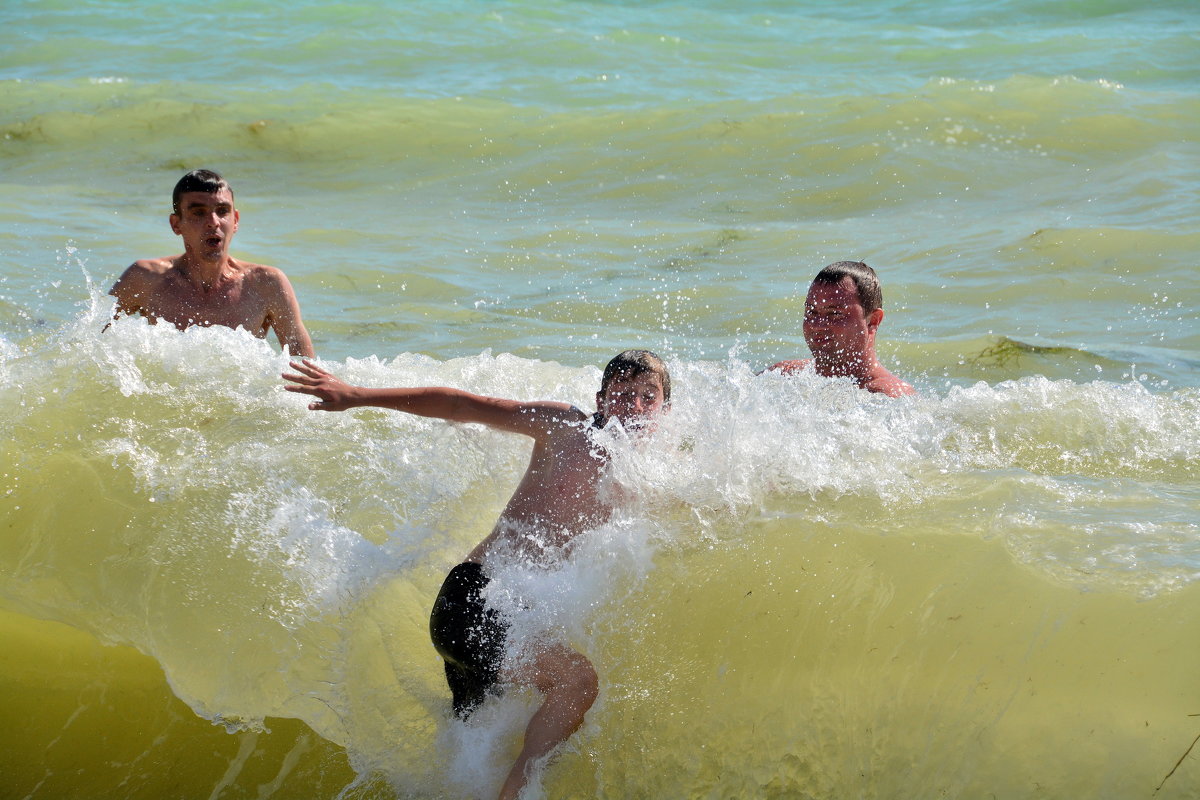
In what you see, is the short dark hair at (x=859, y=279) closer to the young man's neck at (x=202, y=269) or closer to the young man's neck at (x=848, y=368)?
the young man's neck at (x=848, y=368)

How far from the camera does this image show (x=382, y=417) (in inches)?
183

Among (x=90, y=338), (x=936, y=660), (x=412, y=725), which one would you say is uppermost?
(x=90, y=338)

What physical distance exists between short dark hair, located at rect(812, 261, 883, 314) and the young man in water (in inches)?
57.2

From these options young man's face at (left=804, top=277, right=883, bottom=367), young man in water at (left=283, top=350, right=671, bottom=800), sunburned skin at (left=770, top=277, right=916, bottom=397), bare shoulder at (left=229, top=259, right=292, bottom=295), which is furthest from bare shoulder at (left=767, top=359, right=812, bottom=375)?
bare shoulder at (left=229, top=259, right=292, bottom=295)

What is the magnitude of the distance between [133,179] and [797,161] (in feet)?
18.0

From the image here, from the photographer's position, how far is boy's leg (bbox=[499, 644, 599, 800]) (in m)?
3.30

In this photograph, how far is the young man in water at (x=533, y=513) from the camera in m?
3.39

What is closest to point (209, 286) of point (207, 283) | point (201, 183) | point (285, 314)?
point (207, 283)

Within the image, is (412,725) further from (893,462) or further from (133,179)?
(133,179)

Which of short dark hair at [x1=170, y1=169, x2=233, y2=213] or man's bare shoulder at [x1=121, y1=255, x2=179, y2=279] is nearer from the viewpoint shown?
short dark hair at [x1=170, y1=169, x2=233, y2=213]

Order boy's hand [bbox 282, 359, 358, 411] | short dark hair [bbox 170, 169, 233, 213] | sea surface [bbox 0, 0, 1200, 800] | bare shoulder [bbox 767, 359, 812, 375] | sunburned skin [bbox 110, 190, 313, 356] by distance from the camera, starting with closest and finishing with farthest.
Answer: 1. sea surface [bbox 0, 0, 1200, 800]
2. boy's hand [bbox 282, 359, 358, 411]
3. bare shoulder [bbox 767, 359, 812, 375]
4. short dark hair [bbox 170, 169, 233, 213]
5. sunburned skin [bbox 110, 190, 313, 356]

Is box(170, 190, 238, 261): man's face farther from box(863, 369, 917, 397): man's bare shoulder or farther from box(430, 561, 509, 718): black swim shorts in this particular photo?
box(863, 369, 917, 397): man's bare shoulder

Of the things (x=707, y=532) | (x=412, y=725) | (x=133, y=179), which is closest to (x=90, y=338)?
(x=412, y=725)

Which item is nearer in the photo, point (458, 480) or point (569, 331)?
point (458, 480)
